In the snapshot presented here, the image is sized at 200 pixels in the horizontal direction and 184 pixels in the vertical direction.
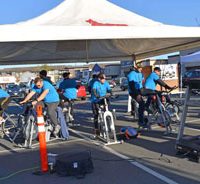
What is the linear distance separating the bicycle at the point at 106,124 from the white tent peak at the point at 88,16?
1981 mm

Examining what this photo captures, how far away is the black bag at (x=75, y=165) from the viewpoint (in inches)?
261

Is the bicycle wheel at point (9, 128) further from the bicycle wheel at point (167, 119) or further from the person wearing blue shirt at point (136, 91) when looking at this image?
the bicycle wheel at point (167, 119)

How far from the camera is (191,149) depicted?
7191 mm

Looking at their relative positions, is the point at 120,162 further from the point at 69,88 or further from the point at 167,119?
the point at 69,88

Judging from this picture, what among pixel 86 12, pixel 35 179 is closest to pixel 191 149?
pixel 35 179

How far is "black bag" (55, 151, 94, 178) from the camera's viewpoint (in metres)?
6.62

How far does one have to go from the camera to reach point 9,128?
38.9 feet

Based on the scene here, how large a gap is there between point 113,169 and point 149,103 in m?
4.93

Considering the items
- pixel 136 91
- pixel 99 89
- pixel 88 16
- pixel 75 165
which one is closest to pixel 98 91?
pixel 99 89

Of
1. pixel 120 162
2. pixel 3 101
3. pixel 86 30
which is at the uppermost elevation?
pixel 86 30

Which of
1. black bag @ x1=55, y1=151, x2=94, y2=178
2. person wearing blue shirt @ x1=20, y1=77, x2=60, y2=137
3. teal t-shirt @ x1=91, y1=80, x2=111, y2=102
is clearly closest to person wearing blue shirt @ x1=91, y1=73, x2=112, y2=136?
teal t-shirt @ x1=91, y1=80, x2=111, y2=102

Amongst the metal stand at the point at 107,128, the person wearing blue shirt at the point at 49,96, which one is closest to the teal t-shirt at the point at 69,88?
the person wearing blue shirt at the point at 49,96

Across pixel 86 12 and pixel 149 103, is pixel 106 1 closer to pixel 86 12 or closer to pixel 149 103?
pixel 86 12

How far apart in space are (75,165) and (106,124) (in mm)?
2956
